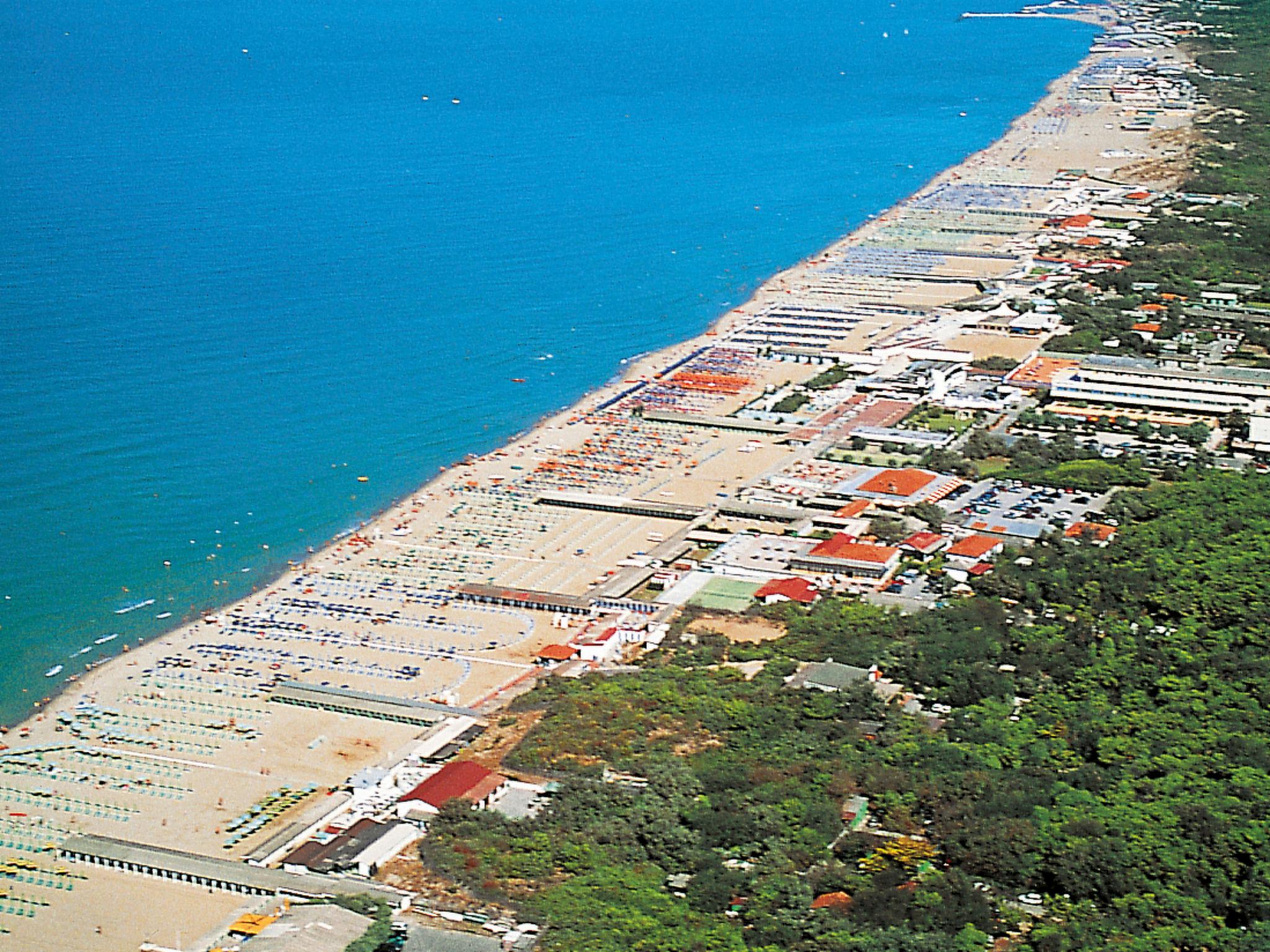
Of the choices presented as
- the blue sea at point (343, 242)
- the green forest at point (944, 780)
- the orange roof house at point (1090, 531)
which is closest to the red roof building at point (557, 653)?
the green forest at point (944, 780)

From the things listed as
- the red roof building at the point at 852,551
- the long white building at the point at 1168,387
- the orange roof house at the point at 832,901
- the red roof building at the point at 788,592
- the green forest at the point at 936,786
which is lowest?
the orange roof house at the point at 832,901

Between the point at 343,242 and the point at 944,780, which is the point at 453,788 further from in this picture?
the point at 343,242

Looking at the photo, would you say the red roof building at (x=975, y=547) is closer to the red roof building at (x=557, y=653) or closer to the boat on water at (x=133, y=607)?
the red roof building at (x=557, y=653)

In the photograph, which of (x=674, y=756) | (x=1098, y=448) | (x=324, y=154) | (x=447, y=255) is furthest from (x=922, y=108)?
(x=674, y=756)

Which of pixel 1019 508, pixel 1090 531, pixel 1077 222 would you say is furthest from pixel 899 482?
pixel 1077 222

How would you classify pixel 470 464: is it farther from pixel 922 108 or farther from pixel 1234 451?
pixel 922 108

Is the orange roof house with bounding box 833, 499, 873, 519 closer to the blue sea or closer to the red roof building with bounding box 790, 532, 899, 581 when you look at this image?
the red roof building with bounding box 790, 532, 899, 581
